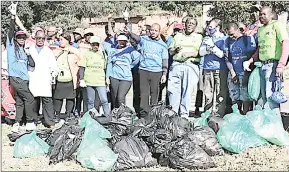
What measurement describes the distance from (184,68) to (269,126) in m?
1.77

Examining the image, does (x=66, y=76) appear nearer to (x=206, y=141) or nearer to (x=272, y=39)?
(x=206, y=141)

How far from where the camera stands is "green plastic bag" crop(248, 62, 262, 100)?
7074 mm

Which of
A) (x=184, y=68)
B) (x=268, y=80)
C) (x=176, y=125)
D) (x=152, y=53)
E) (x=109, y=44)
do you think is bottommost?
(x=176, y=125)

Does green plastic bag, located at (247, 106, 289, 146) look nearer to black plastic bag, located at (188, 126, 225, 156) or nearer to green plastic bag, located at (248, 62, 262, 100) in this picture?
black plastic bag, located at (188, 126, 225, 156)

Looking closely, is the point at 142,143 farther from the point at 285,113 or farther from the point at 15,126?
the point at 285,113

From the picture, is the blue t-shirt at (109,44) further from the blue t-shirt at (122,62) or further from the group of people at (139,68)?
the blue t-shirt at (122,62)

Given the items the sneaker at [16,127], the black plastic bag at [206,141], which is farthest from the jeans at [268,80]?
the sneaker at [16,127]

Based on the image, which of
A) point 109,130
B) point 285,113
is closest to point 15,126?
point 109,130

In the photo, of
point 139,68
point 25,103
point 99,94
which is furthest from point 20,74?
point 139,68

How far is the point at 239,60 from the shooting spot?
7586mm

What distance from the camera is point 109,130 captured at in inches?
243

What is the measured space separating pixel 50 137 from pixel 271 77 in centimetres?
316

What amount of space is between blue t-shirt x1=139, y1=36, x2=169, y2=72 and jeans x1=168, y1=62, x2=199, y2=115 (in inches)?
8.9

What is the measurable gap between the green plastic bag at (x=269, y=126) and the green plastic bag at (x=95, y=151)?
192cm
